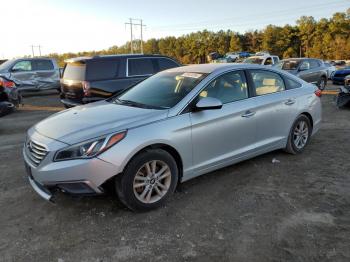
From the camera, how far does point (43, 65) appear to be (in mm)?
15000

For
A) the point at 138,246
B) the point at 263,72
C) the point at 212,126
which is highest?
the point at 263,72

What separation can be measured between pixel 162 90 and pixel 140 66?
17.1 ft

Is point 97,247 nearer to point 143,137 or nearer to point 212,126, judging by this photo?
point 143,137

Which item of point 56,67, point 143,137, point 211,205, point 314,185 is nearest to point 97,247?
point 143,137

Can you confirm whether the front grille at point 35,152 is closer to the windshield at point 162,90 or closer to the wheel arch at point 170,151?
the wheel arch at point 170,151

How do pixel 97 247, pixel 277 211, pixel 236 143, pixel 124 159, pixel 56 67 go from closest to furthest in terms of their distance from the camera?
pixel 97 247 < pixel 124 159 < pixel 277 211 < pixel 236 143 < pixel 56 67

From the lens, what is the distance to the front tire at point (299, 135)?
18.2 ft

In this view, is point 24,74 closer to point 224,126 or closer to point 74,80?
point 74,80

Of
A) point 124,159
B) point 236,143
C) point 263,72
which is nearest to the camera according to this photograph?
point 124,159

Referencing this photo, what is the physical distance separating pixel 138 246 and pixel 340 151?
419cm

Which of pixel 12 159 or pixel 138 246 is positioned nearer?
pixel 138 246

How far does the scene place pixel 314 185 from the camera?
4.48 metres

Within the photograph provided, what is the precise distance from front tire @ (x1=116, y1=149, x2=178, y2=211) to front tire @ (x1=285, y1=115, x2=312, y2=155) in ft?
8.04

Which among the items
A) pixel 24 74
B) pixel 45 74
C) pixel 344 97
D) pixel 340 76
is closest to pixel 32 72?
pixel 24 74
